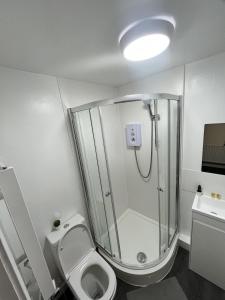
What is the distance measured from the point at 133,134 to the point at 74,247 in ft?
5.31

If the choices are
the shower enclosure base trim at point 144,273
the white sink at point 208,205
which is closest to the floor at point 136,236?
the shower enclosure base trim at point 144,273

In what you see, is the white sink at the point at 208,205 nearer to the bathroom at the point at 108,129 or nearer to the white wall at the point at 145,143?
the bathroom at the point at 108,129

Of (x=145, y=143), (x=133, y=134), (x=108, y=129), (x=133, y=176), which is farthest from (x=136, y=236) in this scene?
(x=108, y=129)

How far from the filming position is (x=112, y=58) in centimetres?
119

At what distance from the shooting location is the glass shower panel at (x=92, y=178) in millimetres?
1639

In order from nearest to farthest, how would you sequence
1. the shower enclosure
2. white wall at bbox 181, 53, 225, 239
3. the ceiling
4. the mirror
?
the ceiling, white wall at bbox 181, 53, 225, 239, the mirror, the shower enclosure

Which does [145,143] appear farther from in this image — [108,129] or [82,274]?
[82,274]

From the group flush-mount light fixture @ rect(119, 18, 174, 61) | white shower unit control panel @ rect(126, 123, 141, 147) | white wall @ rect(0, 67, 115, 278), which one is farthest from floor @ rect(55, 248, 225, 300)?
flush-mount light fixture @ rect(119, 18, 174, 61)

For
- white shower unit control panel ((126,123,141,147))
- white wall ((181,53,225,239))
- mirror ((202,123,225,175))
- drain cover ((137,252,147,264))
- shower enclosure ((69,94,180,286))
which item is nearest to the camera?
white wall ((181,53,225,239))

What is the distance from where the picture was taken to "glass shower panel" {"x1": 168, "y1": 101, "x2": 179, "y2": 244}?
161 cm

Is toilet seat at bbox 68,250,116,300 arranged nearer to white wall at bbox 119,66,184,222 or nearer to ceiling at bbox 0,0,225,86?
white wall at bbox 119,66,184,222

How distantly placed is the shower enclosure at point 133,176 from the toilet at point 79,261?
25 centimetres

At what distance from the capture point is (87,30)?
0.81m

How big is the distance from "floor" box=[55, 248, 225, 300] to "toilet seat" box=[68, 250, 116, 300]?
30 cm
